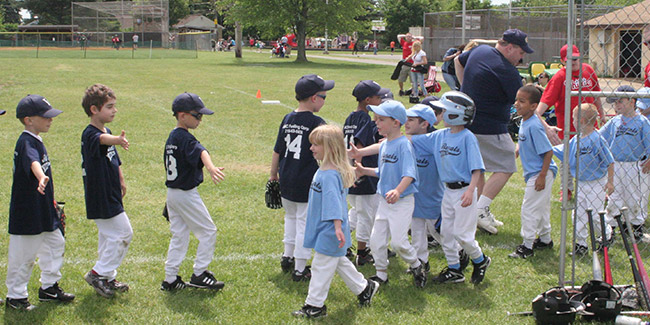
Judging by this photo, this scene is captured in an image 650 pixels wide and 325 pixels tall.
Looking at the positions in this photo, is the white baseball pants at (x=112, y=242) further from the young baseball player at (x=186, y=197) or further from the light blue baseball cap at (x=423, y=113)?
the light blue baseball cap at (x=423, y=113)

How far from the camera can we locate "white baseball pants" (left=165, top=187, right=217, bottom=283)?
523cm

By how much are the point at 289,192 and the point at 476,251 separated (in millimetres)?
1725

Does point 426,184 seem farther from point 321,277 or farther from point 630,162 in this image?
point 630,162

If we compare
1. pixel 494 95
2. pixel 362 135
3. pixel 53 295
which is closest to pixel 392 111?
pixel 362 135

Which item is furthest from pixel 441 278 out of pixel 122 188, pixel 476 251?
pixel 122 188

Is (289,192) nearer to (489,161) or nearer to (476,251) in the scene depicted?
(476,251)

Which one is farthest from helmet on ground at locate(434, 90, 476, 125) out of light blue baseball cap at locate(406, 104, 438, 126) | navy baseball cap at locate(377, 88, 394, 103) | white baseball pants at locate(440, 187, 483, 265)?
navy baseball cap at locate(377, 88, 394, 103)

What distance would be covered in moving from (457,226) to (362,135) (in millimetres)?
1266

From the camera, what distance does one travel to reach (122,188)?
5457mm

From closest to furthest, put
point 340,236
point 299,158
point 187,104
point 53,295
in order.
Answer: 1. point 340,236
2. point 53,295
3. point 187,104
4. point 299,158

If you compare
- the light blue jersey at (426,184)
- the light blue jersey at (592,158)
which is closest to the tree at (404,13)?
the light blue jersey at (592,158)

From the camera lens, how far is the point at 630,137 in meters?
6.84

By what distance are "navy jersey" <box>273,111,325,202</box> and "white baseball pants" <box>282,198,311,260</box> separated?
5.1 inches

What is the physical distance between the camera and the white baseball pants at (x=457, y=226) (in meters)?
5.34
